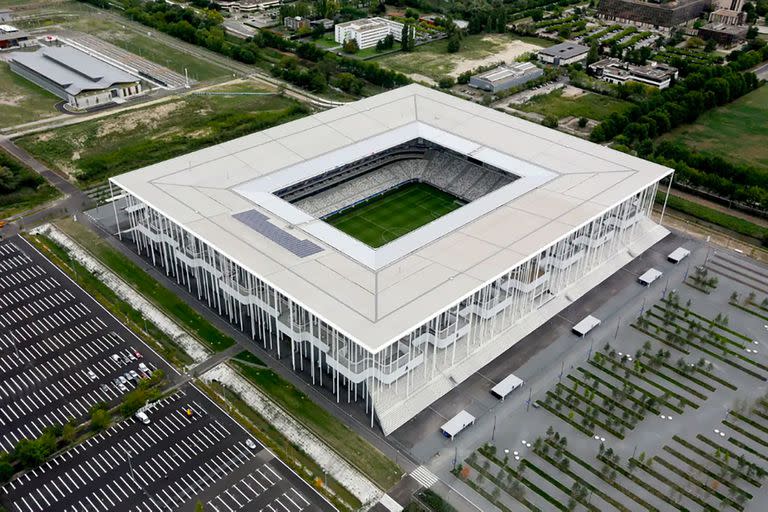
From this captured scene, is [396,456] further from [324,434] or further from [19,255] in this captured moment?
[19,255]

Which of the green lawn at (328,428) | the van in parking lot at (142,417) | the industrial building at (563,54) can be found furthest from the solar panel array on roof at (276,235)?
the industrial building at (563,54)

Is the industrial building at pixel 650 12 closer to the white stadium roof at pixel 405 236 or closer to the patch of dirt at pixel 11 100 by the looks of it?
the white stadium roof at pixel 405 236

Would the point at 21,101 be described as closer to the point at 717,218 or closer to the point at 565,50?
the point at 565,50

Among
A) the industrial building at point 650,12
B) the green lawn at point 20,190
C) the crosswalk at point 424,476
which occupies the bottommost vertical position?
the crosswalk at point 424,476

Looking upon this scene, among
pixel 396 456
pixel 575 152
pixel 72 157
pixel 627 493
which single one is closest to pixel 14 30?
pixel 72 157

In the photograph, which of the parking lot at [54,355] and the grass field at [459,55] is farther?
the grass field at [459,55]

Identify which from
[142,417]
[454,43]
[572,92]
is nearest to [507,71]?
[572,92]
